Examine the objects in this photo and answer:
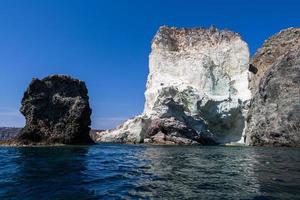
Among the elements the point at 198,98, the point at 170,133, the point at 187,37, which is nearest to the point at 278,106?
the point at 198,98

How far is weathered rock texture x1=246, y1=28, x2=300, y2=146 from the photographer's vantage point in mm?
60394

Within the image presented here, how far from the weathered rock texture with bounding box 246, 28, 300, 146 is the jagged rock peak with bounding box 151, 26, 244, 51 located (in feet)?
61.7

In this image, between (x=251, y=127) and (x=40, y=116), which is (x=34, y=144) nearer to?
(x=40, y=116)

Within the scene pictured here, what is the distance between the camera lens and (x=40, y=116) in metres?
53.3

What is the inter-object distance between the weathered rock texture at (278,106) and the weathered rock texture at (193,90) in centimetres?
670

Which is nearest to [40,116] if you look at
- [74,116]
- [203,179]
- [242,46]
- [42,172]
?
[74,116]

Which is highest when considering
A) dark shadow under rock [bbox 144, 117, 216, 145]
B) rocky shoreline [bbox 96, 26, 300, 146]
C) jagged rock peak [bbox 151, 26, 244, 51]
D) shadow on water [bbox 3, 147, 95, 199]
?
jagged rock peak [bbox 151, 26, 244, 51]

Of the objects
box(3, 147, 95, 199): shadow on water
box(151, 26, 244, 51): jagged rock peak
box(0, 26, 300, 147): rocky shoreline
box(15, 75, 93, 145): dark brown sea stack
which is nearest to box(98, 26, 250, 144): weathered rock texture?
box(151, 26, 244, 51): jagged rock peak

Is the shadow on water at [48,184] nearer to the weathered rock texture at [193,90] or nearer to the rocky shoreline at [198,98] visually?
the rocky shoreline at [198,98]

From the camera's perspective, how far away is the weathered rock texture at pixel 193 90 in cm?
7312

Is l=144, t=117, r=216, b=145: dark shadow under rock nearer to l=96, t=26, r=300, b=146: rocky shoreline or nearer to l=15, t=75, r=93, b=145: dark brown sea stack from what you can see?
l=96, t=26, r=300, b=146: rocky shoreline

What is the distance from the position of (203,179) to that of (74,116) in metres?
39.3

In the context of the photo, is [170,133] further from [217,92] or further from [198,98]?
[217,92]

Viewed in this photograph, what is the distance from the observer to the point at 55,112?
54.3 m
